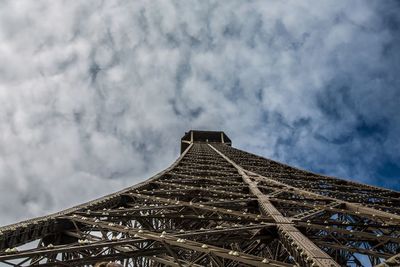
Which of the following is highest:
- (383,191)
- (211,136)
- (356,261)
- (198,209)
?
(211,136)

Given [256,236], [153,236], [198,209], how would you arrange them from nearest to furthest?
[153,236], [256,236], [198,209]

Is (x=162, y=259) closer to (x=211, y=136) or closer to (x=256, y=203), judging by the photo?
(x=256, y=203)

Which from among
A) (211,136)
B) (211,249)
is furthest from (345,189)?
(211,136)

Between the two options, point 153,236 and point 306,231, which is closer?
point 153,236

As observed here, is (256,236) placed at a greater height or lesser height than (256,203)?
lesser

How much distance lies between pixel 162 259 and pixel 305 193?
7693 mm

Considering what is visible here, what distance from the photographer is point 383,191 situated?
15328 millimetres

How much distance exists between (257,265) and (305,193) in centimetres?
797

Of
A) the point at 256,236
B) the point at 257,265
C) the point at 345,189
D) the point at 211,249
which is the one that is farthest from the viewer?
the point at 345,189

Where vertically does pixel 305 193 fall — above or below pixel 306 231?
above

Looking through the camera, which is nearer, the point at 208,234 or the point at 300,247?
the point at 300,247

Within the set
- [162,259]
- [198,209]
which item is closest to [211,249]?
[162,259]

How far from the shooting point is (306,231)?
6.84m

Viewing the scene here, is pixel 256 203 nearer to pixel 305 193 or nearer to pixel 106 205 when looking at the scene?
pixel 305 193
